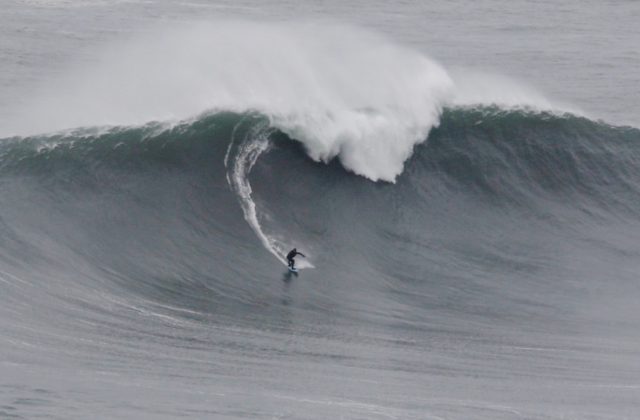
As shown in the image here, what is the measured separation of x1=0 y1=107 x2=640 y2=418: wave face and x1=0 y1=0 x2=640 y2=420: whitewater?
0.21ft

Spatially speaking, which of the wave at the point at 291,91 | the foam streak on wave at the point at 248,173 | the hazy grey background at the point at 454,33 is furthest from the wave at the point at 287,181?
the hazy grey background at the point at 454,33

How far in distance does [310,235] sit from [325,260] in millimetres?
1147

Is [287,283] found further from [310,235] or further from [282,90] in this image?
[282,90]

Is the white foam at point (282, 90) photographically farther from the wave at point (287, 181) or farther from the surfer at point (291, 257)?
the surfer at point (291, 257)

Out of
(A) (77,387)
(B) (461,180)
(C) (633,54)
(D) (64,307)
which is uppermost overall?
(C) (633,54)

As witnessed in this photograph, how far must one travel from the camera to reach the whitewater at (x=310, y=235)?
68.1 ft

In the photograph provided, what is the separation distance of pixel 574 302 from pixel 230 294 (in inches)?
273

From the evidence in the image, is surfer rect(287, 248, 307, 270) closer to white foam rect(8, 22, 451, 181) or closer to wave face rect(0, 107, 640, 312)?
wave face rect(0, 107, 640, 312)

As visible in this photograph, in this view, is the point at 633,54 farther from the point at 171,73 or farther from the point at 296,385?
the point at 296,385

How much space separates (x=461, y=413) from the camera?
19812mm

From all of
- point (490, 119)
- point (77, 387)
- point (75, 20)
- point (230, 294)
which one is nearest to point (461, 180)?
point (490, 119)

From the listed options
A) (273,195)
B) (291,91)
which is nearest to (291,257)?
(273,195)

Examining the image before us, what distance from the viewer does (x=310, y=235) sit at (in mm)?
27953

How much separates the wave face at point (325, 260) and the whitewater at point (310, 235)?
0.21ft
